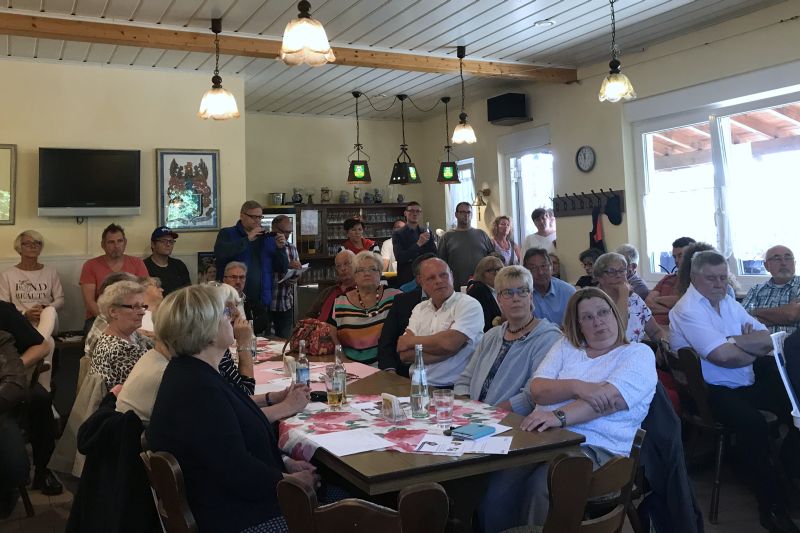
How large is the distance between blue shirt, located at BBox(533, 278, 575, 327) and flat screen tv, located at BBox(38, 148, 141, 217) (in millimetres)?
4039

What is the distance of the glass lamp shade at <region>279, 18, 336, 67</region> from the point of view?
3.48 meters

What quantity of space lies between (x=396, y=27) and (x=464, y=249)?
222cm

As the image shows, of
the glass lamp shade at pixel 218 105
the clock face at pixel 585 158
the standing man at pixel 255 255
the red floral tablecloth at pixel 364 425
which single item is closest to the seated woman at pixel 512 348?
the red floral tablecloth at pixel 364 425

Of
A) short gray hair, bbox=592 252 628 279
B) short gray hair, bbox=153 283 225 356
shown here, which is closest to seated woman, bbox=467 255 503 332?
short gray hair, bbox=592 252 628 279

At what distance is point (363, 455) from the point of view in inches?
80.5

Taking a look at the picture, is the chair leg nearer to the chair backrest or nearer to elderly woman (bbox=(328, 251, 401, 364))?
elderly woman (bbox=(328, 251, 401, 364))

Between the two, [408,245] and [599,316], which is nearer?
[599,316]

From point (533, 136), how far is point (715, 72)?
2418mm

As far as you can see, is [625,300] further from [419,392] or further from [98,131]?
[98,131]

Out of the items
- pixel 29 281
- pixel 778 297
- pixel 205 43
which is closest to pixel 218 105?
pixel 205 43

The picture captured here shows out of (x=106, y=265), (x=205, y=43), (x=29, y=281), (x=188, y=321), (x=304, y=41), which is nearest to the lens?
(x=188, y=321)

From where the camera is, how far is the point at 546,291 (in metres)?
4.55

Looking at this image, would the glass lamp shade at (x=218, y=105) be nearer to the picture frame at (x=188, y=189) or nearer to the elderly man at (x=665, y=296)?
the picture frame at (x=188, y=189)

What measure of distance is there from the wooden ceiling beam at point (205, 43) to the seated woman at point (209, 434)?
3.78 meters
